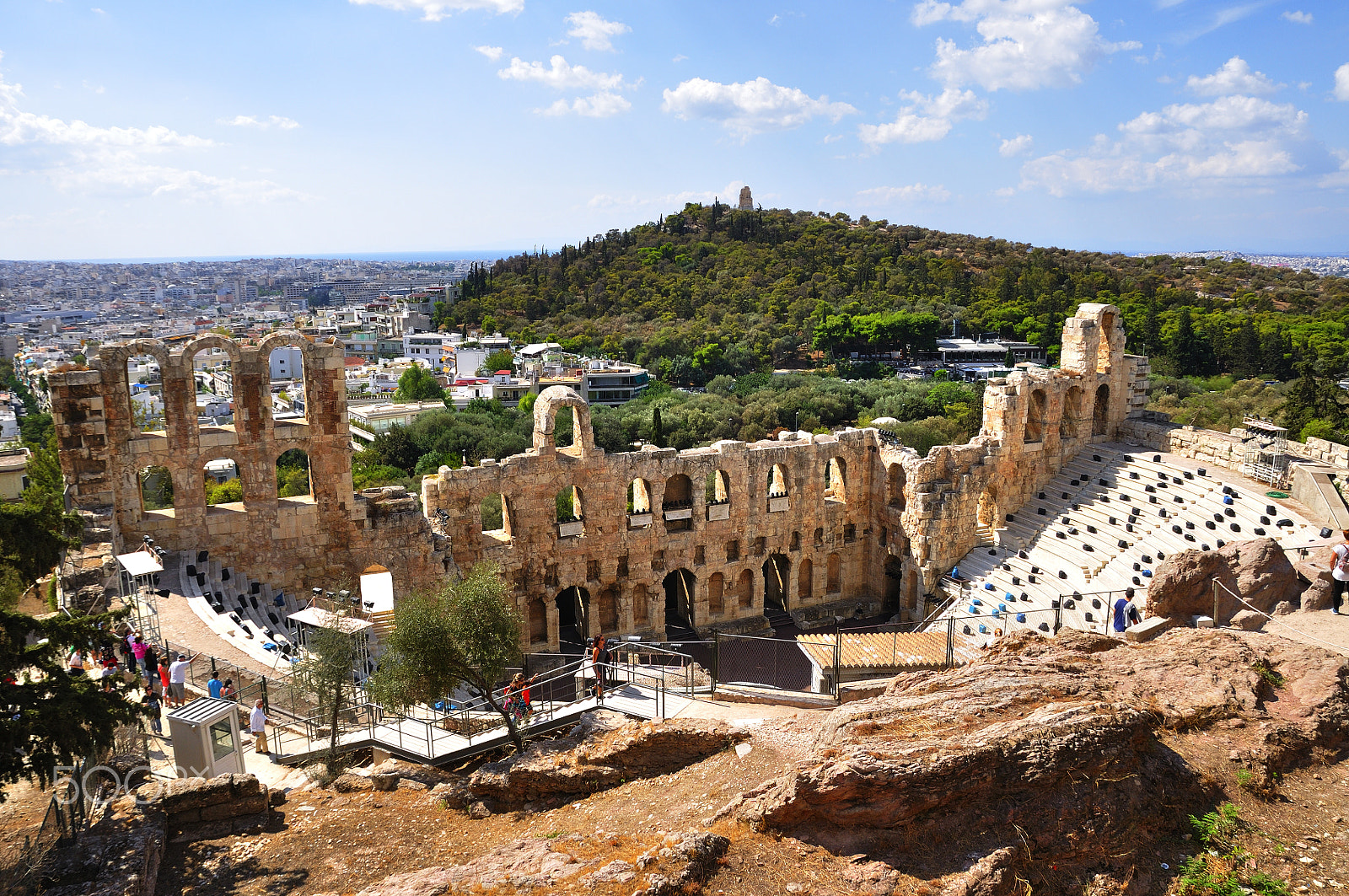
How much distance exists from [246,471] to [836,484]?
64.4ft

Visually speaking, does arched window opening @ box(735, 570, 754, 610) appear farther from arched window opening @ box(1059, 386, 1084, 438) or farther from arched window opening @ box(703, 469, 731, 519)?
arched window opening @ box(1059, 386, 1084, 438)

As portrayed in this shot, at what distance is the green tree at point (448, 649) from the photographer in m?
15.4

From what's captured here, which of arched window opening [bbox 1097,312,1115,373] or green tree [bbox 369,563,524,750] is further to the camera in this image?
arched window opening [bbox 1097,312,1115,373]

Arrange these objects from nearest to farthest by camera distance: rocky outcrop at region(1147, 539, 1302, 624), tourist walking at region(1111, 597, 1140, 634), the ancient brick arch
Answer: rocky outcrop at region(1147, 539, 1302, 624) < tourist walking at region(1111, 597, 1140, 634) < the ancient brick arch

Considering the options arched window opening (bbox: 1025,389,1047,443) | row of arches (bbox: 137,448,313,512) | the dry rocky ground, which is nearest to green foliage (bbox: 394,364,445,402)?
row of arches (bbox: 137,448,313,512)

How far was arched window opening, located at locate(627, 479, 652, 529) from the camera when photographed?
28312 millimetres

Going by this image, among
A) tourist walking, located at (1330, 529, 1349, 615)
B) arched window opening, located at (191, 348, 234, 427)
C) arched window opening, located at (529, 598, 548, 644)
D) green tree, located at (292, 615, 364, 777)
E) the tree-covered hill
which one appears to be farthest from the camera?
arched window opening, located at (191, 348, 234, 427)

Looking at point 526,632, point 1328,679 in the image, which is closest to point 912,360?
point 526,632

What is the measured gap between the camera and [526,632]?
1077 inches

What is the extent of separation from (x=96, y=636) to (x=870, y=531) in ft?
85.2

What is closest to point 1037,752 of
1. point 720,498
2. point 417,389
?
point 720,498

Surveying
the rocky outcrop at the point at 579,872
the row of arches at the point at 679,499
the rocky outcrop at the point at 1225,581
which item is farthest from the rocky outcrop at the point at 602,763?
the row of arches at the point at 679,499

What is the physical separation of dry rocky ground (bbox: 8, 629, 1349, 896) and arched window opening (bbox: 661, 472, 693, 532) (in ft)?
51.8

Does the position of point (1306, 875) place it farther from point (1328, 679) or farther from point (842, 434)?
point (842, 434)
